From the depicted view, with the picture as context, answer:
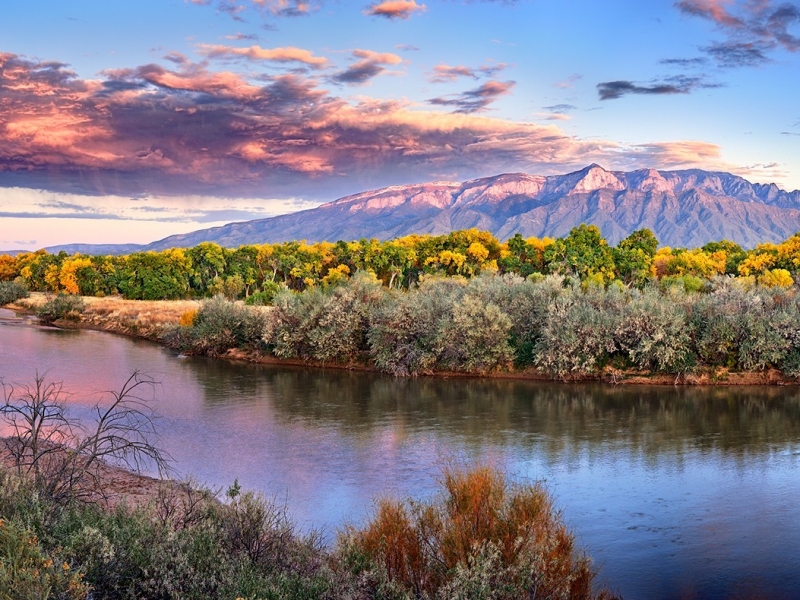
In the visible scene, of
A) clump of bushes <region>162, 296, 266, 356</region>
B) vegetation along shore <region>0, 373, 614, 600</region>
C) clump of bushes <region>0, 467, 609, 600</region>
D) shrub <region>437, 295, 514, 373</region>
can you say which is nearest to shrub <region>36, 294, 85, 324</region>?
clump of bushes <region>162, 296, 266, 356</region>

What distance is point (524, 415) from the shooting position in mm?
29500

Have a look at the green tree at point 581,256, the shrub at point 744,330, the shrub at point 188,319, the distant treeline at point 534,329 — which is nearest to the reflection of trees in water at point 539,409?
the distant treeline at point 534,329

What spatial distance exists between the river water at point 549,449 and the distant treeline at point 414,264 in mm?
21993

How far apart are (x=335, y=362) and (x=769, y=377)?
75.6ft

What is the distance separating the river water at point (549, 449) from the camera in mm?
15352

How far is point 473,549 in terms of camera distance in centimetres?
993

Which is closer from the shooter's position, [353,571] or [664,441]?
[353,571]

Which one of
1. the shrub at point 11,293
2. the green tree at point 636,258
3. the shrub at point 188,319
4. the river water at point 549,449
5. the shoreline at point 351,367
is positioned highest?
the green tree at point 636,258

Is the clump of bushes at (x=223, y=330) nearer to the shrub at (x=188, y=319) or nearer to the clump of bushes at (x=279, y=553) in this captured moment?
the shrub at (x=188, y=319)

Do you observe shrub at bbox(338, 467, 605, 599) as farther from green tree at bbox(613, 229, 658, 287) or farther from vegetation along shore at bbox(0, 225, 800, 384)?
green tree at bbox(613, 229, 658, 287)

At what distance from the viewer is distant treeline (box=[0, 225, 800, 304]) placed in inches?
2648

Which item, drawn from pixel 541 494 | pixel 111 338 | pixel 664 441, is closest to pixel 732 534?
pixel 541 494

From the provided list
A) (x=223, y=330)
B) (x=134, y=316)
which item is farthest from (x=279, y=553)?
(x=134, y=316)

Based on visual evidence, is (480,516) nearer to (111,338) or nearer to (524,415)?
(524,415)
